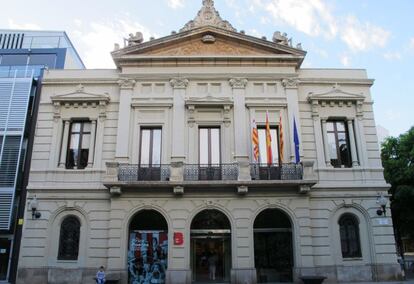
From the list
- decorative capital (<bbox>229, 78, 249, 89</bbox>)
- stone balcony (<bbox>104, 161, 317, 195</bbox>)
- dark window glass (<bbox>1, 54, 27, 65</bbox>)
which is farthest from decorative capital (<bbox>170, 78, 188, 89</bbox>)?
dark window glass (<bbox>1, 54, 27, 65</bbox>)

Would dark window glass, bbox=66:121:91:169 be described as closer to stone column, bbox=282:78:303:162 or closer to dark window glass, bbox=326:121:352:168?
stone column, bbox=282:78:303:162

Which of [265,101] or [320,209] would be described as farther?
[265,101]

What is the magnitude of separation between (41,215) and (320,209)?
48.8ft

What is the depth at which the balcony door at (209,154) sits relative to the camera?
61.1ft

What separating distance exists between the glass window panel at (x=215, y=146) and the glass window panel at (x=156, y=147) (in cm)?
300

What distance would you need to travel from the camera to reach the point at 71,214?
61.5 feet

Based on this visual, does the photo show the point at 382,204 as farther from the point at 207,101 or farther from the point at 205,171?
the point at 207,101

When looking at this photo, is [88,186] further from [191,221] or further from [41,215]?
[191,221]

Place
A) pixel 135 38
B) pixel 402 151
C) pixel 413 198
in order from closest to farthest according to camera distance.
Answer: pixel 135 38, pixel 413 198, pixel 402 151

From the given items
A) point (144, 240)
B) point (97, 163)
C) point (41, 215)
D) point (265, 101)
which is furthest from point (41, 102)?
point (265, 101)

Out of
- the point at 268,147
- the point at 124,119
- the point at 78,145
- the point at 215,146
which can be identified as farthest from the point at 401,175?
the point at 78,145

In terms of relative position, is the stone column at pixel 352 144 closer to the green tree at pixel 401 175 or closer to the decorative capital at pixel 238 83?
the decorative capital at pixel 238 83

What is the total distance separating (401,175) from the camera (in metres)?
25.0

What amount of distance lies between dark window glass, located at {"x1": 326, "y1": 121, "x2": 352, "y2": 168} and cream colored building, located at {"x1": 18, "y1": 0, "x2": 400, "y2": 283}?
6 cm
